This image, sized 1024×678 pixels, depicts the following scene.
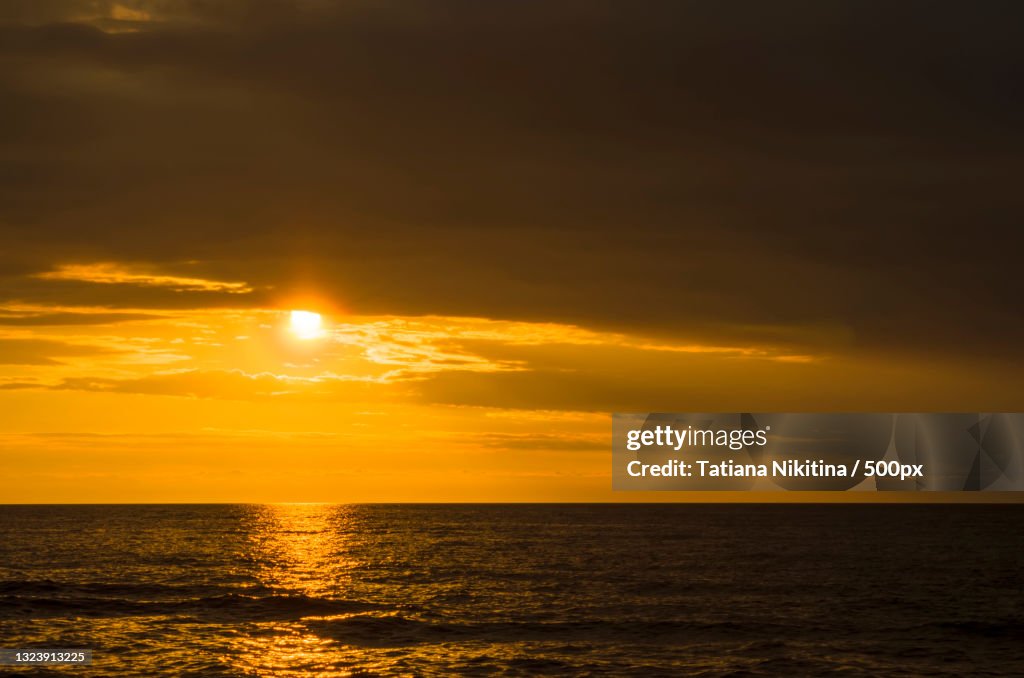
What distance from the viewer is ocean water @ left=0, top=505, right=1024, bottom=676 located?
4403cm

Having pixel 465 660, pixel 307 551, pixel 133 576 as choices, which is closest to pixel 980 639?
pixel 465 660

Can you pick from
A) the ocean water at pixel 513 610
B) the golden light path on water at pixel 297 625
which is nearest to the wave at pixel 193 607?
the ocean water at pixel 513 610

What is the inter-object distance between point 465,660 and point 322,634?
34.4 ft

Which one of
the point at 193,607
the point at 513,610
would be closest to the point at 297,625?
the point at 193,607

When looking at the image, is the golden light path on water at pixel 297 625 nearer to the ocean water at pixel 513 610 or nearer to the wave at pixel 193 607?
the ocean water at pixel 513 610

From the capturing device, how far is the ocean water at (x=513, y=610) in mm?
44031

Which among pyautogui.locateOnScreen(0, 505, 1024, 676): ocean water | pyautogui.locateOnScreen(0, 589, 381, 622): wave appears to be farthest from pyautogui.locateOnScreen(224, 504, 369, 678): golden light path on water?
pyautogui.locateOnScreen(0, 589, 381, 622): wave

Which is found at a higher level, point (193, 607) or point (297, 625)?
point (193, 607)

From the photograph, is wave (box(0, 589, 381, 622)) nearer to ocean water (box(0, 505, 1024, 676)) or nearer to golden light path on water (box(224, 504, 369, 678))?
ocean water (box(0, 505, 1024, 676))

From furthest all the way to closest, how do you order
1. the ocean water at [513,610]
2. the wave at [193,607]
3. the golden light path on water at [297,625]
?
the wave at [193,607], the ocean water at [513,610], the golden light path on water at [297,625]

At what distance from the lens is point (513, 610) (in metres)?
59.3

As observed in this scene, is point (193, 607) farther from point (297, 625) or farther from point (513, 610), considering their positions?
point (513, 610)

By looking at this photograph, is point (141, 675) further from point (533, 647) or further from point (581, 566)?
point (581, 566)

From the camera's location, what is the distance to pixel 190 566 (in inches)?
3430
